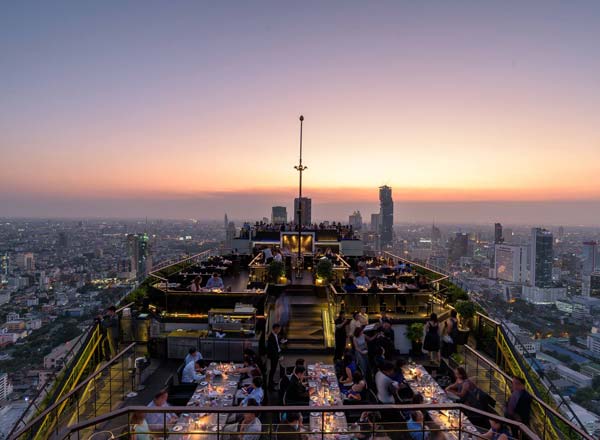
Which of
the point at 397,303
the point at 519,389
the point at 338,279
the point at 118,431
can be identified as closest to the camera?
the point at 118,431

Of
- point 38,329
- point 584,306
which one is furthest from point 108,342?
point 584,306

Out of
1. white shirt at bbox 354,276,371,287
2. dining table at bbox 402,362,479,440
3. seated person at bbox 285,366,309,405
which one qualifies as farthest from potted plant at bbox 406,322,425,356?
seated person at bbox 285,366,309,405

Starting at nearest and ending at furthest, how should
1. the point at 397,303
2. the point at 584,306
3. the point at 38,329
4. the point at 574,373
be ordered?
the point at 397,303, the point at 574,373, the point at 38,329, the point at 584,306

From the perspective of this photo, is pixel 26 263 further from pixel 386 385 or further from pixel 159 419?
pixel 386 385

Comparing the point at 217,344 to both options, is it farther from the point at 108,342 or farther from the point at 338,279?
the point at 338,279

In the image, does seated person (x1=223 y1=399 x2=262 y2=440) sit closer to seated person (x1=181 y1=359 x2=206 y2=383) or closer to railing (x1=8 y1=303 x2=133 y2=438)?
seated person (x1=181 y1=359 x2=206 y2=383)

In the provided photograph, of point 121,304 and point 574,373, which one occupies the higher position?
point 121,304

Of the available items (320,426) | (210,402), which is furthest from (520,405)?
(210,402)
